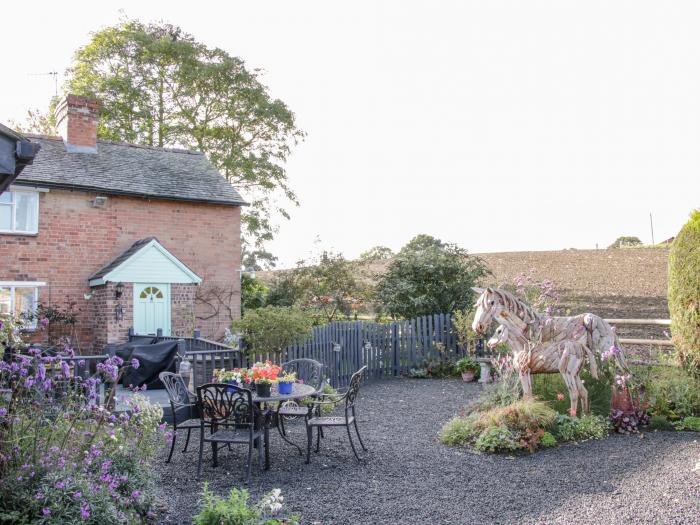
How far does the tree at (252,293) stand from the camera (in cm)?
2284

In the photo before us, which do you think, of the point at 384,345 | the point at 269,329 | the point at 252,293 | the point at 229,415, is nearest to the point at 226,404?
the point at 229,415

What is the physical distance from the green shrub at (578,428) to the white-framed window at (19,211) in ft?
45.3

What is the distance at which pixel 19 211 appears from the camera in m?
15.0

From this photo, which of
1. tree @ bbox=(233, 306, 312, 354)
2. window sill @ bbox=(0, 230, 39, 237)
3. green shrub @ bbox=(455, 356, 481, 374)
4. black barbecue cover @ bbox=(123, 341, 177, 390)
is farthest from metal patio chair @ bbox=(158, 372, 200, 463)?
window sill @ bbox=(0, 230, 39, 237)

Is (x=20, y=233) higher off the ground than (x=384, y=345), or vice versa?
(x=20, y=233)

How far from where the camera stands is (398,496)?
552cm

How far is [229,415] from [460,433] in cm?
310

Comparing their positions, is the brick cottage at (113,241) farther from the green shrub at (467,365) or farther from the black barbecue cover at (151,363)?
the green shrub at (467,365)

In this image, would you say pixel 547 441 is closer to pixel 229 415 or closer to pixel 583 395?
pixel 583 395

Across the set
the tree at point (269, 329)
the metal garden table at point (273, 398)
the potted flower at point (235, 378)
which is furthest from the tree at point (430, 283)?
the potted flower at point (235, 378)

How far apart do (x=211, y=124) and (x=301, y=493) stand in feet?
78.9

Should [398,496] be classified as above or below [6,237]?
below

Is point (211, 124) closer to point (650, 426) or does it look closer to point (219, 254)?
point (219, 254)

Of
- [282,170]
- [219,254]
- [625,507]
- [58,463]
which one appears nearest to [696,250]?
[625,507]
